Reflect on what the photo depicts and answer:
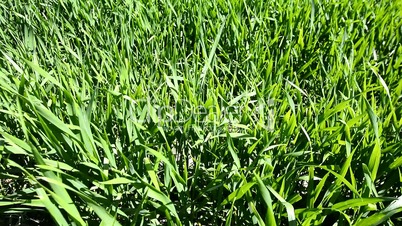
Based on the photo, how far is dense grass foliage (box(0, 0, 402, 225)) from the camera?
969 mm

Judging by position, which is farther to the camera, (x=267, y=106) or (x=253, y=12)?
(x=253, y=12)

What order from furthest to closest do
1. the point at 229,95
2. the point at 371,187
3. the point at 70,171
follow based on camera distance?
1. the point at 229,95
2. the point at 70,171
3. the point at 371,187

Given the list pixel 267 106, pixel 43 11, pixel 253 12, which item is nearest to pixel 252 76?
pixel 267 106

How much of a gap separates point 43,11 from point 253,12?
0.78 m

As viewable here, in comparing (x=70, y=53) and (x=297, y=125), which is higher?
(x=70, y=53)

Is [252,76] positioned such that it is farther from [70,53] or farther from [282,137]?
[70,53]

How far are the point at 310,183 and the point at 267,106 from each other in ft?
1.00

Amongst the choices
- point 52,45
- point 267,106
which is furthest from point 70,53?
point 267,106

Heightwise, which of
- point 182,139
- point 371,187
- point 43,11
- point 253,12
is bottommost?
point 371,187

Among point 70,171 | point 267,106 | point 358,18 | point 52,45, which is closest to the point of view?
point 70,171

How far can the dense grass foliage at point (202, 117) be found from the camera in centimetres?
97

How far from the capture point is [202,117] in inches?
46.6

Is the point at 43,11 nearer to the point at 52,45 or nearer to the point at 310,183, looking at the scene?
the point at 52,45

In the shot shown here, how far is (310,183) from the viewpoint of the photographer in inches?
38.4
